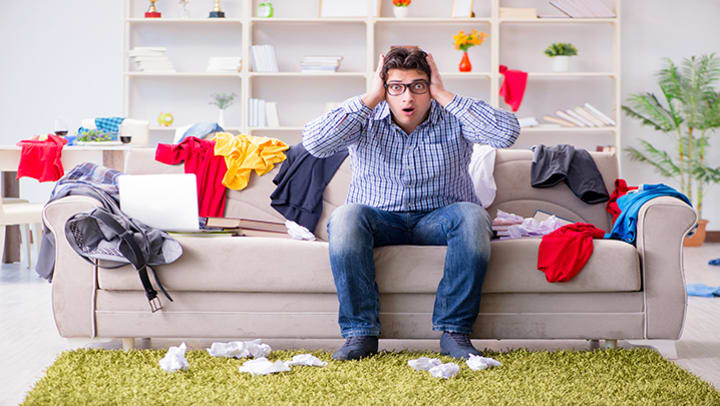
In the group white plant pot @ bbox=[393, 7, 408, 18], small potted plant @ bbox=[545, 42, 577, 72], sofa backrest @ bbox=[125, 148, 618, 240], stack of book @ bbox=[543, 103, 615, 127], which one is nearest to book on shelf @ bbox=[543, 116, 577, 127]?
stack of book @ bbox=[543, 103, 615, 127]

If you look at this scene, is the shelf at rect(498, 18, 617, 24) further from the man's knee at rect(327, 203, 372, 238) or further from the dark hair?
the man's knee at rect(327, 203, 372, 238)

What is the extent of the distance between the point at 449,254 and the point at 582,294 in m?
0.46

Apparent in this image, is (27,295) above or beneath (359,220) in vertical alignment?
beneath

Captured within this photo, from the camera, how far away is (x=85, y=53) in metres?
6.10

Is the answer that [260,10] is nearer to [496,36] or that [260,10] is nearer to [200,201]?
[496,36]

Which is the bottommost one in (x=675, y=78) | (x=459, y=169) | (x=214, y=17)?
(x=459, y=169)

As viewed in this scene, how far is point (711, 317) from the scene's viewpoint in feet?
10.5

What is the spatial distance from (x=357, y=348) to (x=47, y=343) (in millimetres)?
1151

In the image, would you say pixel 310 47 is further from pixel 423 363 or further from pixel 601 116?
pixel 423 363

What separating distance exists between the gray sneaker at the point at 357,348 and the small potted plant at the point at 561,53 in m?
4.02

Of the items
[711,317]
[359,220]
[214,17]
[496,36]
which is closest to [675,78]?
[496,36]

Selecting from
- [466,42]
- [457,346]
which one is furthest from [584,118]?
[457,346]

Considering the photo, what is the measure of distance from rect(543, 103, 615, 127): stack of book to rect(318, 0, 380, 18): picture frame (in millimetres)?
1589

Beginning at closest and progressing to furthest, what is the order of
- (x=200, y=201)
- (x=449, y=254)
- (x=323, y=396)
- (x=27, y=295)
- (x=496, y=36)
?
(x=323, y=396), (x=449, y=254), (x=200, y=201), (x=27, y=295), (x=496, y=36)
